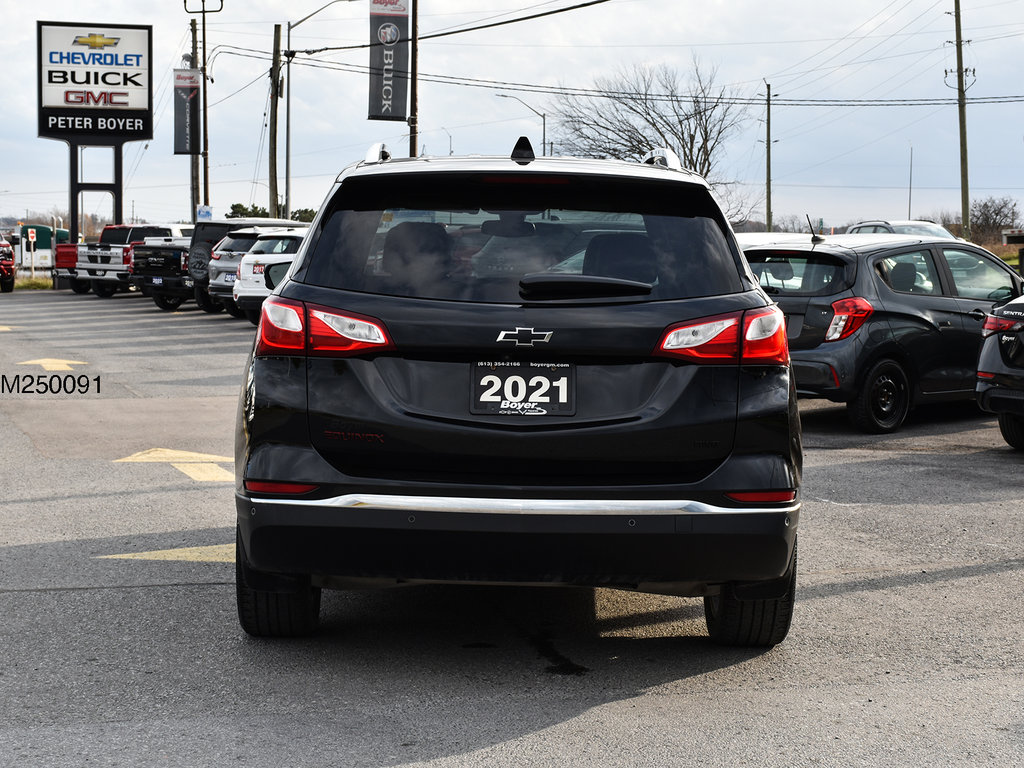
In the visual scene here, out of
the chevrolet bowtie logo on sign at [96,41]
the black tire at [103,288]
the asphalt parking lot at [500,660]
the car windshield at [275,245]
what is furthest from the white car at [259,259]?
the chevrolet bowtie logo on sign at [96,41]

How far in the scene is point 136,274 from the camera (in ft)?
102

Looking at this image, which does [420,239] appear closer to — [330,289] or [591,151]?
[330,289]

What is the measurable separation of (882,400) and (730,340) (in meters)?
7.73


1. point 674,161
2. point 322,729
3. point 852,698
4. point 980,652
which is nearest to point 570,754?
point 322,729

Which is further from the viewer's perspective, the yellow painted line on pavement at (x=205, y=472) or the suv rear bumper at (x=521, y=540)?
the yellow painted line on pavement at (x=205, y=472)

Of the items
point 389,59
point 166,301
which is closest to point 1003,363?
point 166,301

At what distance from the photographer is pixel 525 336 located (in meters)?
4.15

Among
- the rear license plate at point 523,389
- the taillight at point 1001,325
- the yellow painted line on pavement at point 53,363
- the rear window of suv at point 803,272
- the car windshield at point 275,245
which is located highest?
the car windshield at point 275,245

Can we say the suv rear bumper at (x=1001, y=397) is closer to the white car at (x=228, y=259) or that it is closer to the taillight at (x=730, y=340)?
the taillight at (x=730, y=340)

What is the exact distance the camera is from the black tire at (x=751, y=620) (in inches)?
191

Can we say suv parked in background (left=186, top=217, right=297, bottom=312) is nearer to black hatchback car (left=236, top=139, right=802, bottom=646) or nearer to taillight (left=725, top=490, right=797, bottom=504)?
black hatchback car (left=236, top=139, right=802, bottom=646)

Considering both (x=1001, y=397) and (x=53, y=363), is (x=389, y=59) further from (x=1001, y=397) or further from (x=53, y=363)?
(x=1001, y=397)

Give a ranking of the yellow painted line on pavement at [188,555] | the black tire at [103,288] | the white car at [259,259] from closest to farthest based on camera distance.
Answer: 1. the yellow painted line on pavement at [188,555]
2. the white car at [259,259]
3. the black tire at [103,288]

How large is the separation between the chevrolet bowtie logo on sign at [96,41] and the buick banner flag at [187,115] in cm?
633
